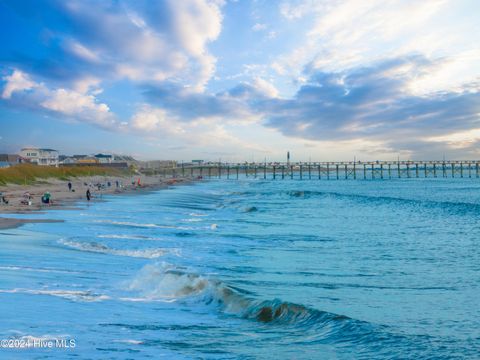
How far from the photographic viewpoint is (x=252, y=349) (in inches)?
265

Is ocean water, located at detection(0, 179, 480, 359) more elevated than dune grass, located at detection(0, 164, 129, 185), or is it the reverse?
dune grass, located at detection(0, 164, 129, 185)

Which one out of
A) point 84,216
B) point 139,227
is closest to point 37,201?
point 84,216

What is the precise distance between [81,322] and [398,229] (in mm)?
18517

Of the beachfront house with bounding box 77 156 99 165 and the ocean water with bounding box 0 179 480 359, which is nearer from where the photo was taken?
the ocean water with bounding box 0 179 480 359

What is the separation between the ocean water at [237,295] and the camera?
682cm

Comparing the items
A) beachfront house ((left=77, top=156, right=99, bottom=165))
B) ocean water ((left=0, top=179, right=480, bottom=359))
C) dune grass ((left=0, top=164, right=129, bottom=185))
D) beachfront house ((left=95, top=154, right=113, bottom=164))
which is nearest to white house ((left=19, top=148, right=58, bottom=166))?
beachfront house ((left=77, top=156, right=99, bottom=165))

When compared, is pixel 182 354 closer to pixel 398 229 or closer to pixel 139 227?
pixel 139 227

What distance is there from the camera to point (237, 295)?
9.62 metres

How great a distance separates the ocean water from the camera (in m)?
6.82

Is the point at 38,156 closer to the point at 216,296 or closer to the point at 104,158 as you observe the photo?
the point at 104,158

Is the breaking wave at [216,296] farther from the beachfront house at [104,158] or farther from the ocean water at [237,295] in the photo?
the beachfront house at [104,158]

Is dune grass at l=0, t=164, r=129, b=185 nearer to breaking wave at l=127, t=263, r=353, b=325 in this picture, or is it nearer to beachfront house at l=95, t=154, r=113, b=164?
breaking wave at l=127, t=263, r=353, b=325

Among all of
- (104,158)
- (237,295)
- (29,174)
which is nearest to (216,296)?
(237,295)

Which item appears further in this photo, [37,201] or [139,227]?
[37,201]
